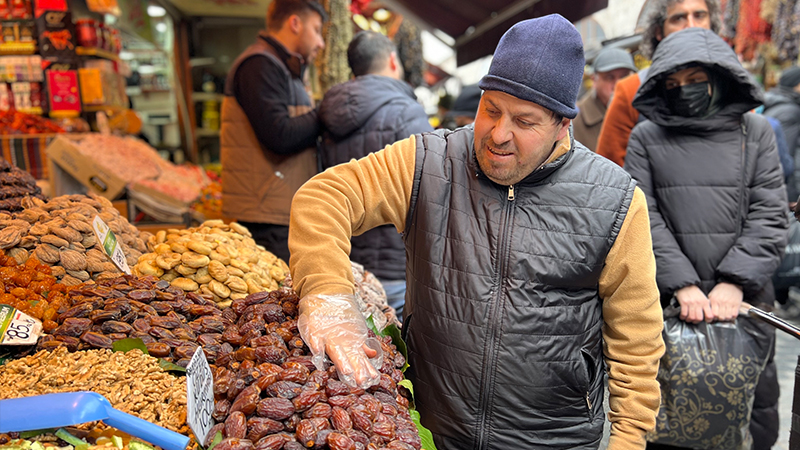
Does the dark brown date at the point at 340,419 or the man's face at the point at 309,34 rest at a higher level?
the man's face at the point at 309,34

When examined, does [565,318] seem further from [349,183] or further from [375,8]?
[375,8]

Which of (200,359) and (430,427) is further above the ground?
(200,359)

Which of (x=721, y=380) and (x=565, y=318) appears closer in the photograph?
(x=565, y=318)

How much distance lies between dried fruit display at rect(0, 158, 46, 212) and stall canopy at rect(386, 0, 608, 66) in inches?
121

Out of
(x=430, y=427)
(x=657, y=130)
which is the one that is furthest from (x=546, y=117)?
(x=657, y=130)

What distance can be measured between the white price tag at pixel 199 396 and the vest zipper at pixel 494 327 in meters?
0.69

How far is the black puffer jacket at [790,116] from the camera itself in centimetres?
495

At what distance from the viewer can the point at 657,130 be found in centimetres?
232

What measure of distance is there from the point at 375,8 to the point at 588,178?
677 centimetres

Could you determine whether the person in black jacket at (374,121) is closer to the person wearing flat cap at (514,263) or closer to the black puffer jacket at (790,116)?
the person wearing flat cap at (514,263)

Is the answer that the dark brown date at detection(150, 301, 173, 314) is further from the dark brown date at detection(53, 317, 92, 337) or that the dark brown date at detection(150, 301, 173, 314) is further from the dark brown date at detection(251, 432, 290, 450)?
the dark brown date at detection(251, 432, 290, 450)

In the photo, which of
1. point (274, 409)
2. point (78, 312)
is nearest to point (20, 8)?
point (78, 312)

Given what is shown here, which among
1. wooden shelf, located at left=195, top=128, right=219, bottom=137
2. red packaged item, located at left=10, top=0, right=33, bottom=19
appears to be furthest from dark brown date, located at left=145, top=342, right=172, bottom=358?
wooden shelf, located at left=195, top=128, right=219, bottom=137

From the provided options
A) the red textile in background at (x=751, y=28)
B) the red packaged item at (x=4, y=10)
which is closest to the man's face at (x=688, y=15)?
the red textile in background at (x=751, y=28)
